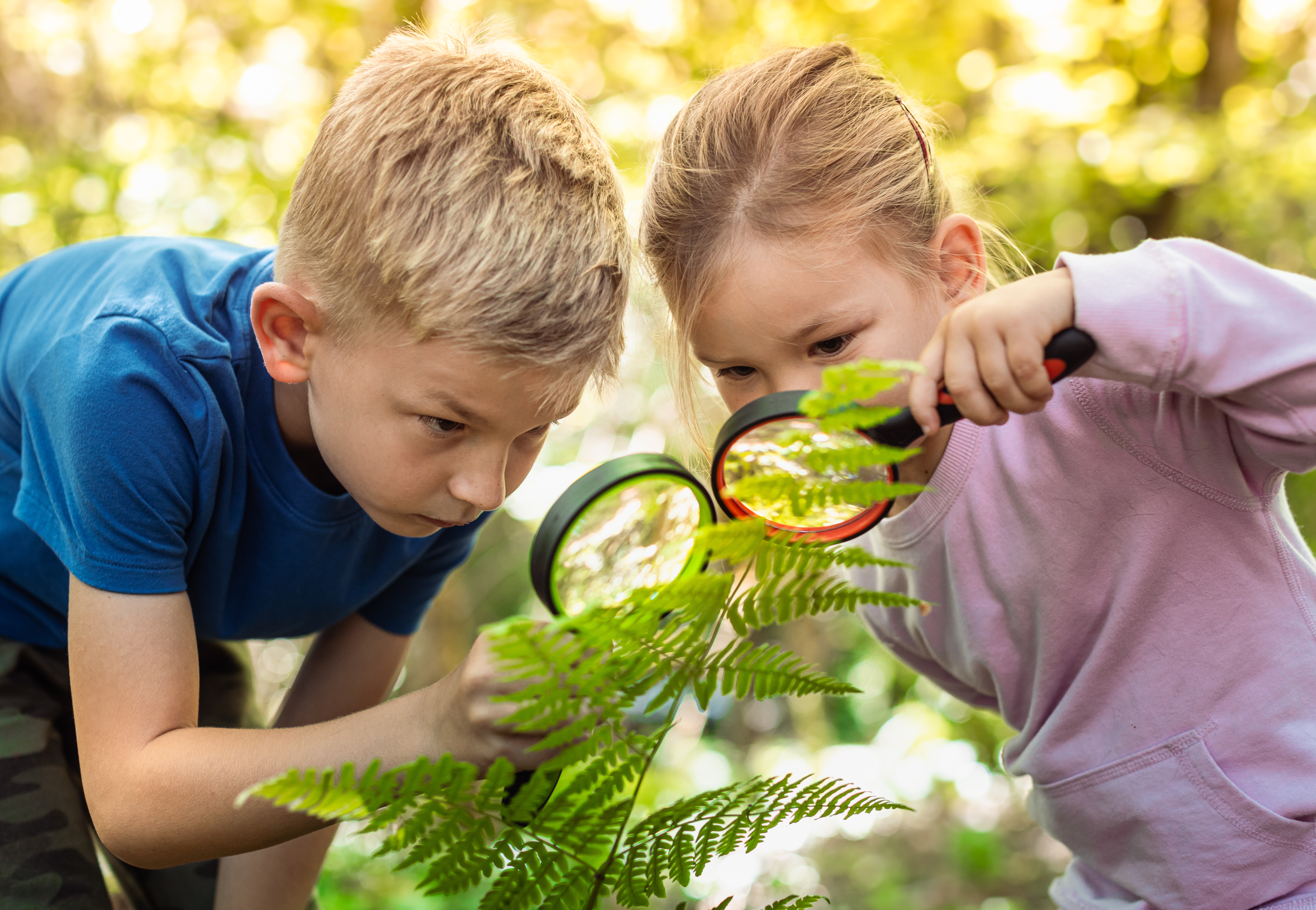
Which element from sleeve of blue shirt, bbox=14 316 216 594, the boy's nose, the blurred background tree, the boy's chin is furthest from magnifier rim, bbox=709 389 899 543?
the blurred background tree

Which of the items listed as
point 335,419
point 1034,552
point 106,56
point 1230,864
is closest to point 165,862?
point 335,419

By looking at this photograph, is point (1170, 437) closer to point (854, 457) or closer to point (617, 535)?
point (854, 457)

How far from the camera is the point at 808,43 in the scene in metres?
3.98

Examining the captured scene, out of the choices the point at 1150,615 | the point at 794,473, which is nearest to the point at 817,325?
the point at 794,473

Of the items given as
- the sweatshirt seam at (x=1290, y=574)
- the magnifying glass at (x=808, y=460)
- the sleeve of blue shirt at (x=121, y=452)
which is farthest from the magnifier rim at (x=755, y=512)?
the sleeve of blue shirt at (x=121, y=452)

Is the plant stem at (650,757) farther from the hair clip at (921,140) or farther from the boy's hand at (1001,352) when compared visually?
the hair clip at (921,140)

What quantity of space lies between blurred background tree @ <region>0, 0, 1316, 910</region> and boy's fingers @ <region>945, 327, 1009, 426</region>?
115 inches

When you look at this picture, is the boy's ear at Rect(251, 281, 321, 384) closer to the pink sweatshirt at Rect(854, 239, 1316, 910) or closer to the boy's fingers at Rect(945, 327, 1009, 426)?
the boy's fingers at Rect(945, 327, 1009, 426)

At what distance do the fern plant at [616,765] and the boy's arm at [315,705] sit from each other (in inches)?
34.8

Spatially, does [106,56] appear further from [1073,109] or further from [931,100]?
[1073,109]

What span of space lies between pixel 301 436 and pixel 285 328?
0.25 m

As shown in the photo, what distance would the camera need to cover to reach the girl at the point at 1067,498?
4.83ft

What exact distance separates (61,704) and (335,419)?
98cm

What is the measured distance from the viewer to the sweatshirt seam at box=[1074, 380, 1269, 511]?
150 centimetres
